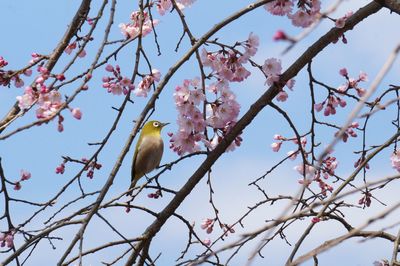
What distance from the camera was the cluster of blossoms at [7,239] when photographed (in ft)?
13.8

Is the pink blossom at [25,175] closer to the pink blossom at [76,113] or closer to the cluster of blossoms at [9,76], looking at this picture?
the cluster of blossoms at [9,76]

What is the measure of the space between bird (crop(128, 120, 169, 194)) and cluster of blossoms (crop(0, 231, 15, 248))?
6.93ft

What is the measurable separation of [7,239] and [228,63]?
1.76m

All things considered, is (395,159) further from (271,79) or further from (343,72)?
(271,79)

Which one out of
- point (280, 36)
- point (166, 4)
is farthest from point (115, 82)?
point (280, 36)

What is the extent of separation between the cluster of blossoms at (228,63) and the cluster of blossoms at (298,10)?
0.32 meters

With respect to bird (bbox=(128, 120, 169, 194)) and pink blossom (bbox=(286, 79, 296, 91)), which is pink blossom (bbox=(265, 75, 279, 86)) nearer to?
pink blossom (bbox=(286, 79, 296, 91))

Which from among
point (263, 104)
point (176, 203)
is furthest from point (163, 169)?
point (263, 104)

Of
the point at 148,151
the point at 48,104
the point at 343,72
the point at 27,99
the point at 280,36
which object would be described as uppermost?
the point at 148,151

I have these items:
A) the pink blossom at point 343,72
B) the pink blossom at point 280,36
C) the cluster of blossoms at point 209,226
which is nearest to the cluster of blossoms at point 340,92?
the pink blossom at point 343,72

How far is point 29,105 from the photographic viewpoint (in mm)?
3246

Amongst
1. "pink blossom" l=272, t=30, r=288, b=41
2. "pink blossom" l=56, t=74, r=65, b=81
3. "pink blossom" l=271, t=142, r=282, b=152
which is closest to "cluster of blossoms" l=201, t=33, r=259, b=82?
"pink blossom" l=271, t=142, r=282, b=152

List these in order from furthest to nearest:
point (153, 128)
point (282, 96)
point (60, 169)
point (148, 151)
→ point (153, 128), point (148, 151), point (282, 96), point (60, 169)

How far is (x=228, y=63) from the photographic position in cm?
429
